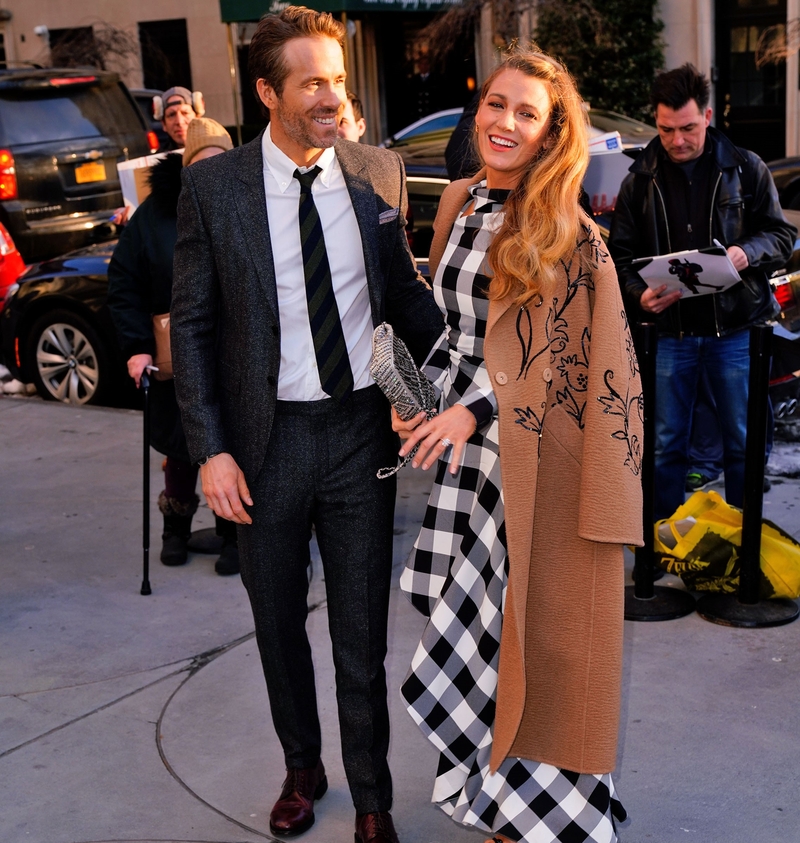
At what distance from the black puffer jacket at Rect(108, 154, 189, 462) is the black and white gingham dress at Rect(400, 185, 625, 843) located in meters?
2.35

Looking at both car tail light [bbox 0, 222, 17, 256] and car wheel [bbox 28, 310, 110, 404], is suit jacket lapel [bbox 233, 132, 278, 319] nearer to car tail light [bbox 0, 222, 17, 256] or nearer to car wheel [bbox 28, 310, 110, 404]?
car wheel [bbox 28, 310, 110, 404]

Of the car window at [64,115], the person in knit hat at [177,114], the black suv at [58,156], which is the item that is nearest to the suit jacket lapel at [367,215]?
the person in knit hat at [177,114]

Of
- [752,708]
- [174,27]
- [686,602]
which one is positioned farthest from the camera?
[174,27]

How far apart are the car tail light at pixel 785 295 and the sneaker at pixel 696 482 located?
109 centimetres

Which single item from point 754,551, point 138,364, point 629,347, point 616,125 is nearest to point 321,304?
point 629,347

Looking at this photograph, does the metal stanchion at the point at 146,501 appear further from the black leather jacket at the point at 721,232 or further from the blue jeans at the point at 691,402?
the blue jeans at the point at 691,402

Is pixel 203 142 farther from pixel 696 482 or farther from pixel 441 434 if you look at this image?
pixel 696 482

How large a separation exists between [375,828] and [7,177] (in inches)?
380

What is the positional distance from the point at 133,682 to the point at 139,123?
30.7ft

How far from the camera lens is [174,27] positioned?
81.6ft

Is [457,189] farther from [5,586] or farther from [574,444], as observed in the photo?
[5,586]

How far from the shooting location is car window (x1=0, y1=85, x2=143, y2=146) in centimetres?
1172

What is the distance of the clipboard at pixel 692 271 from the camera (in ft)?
16.1


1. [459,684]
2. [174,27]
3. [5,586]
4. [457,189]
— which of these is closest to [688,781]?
[459,684]
